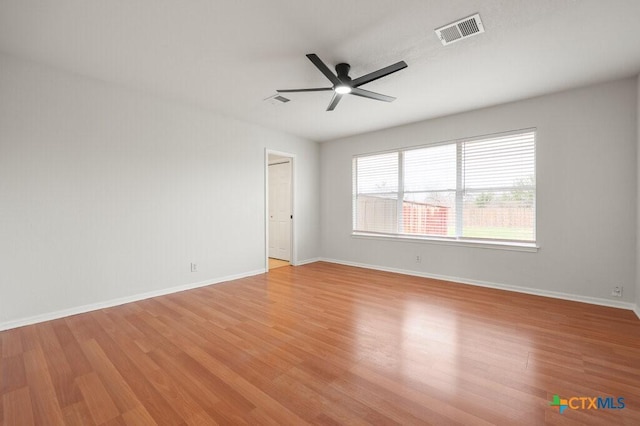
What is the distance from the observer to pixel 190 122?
430 centimetres

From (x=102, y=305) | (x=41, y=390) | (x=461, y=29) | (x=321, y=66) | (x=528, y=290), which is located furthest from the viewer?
(x=528, y=290)

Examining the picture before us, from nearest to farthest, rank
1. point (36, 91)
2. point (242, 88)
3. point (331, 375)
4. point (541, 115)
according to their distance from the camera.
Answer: point (331, 375) → point (36, 91) → point (242, 88) → point (541, 115)

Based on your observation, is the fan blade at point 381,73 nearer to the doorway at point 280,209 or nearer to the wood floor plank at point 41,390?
the doorway at point 280,209

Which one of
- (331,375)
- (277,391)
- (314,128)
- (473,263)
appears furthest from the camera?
(314,128)

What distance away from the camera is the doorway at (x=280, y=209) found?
613 centimetres

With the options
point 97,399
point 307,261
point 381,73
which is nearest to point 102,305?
point 97,399

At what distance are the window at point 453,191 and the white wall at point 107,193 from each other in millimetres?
2453

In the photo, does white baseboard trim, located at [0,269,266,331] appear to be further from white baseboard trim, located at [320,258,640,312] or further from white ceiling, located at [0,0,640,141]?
white baseboard trim, located at [320,258,640,312]

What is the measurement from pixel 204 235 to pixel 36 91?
8.21 feet

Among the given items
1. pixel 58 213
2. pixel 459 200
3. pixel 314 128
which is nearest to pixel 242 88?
pixel 314 128

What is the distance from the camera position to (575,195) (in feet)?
12.2

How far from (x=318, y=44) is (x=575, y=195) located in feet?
12.3

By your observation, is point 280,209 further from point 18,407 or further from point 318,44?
point 18,407

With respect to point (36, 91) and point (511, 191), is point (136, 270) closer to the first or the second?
point (36, 91)
